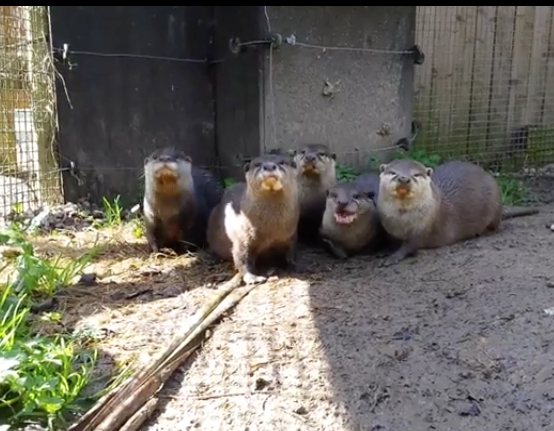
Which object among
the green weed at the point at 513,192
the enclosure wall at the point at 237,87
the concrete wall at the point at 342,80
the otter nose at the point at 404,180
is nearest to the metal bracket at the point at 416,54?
the concrete wall at the point at 342,80

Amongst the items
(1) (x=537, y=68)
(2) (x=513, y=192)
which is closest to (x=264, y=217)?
(2) (x=513, y=192)

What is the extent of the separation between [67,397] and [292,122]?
113 inches

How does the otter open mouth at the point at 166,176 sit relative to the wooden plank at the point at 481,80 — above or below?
below

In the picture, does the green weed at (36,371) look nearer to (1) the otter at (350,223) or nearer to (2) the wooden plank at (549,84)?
(1) the otter at (350,223)

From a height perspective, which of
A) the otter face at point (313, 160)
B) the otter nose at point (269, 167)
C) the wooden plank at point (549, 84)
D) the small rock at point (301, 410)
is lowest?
the small rock at point (301, 410)

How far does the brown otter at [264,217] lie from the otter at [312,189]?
0.43 meters

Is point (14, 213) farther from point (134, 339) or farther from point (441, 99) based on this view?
point (441, 99)

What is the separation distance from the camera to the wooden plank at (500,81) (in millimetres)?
5785

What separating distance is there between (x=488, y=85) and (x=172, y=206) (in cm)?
348

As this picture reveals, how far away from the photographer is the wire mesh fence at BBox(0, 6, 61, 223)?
434 cm

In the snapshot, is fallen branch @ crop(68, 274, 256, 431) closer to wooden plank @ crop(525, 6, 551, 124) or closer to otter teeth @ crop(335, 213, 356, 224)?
otter teeth @ crop(335, 213, 356, 224)

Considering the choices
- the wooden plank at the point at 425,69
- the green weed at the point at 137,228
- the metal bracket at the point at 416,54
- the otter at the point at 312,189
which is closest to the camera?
the otter at the point at 312,189

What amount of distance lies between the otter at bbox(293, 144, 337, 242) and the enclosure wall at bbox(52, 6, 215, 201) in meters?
→ 1.45

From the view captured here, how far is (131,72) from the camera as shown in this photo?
4598 mm
